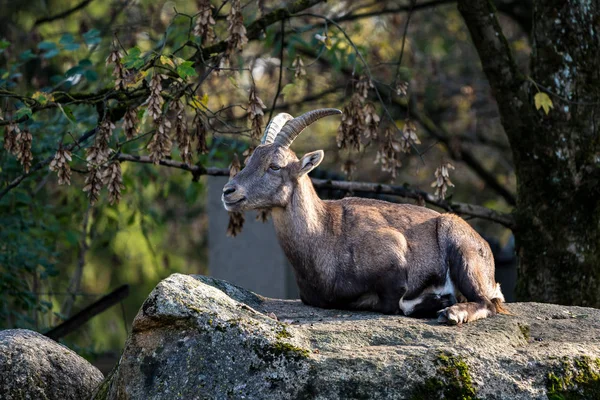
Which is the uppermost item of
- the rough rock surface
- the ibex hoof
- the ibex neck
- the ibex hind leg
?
the ibex neck

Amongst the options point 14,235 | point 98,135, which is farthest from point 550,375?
point 14,235

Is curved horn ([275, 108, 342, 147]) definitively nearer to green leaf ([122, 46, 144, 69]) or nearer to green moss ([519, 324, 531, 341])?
green leaf ([122, 46, 144, 69])

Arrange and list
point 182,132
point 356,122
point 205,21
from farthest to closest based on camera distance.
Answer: point 356,122 < point 205,21 < point 182,132

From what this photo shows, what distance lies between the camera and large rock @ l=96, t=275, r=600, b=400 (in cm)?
529

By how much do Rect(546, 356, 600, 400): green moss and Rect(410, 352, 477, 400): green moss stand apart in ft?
1.84

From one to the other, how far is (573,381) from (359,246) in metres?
2.21

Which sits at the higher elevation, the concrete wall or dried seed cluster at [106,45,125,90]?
dried seed cluster at [106,45,125,90]

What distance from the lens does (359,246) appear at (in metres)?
7.22

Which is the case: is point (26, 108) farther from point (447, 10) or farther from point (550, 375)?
point (447, 10)

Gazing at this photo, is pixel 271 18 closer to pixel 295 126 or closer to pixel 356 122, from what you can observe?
pixel 356 122

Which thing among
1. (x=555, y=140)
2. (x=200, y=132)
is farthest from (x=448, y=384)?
(x=555, y=140)

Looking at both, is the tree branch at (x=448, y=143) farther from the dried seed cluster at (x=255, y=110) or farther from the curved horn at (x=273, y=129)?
the dried seed cluster at (x=255, y=110)

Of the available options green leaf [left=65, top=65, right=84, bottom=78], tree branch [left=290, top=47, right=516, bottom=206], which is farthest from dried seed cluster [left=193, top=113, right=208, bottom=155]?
tree branch [left=290, top=47, right=516, bottom=206]

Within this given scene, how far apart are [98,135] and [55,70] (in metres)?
6.61
